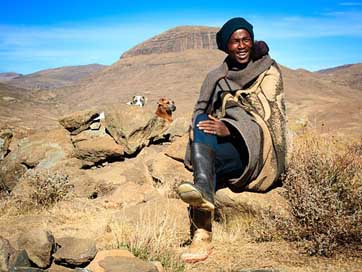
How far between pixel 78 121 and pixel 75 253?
5917mm

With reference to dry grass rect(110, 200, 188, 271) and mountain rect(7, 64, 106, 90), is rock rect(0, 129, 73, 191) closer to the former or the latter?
dry grass rect(110, 200, 188, 271)

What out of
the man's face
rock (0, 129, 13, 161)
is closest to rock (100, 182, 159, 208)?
the man's face

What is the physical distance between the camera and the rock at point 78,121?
8.94 metres

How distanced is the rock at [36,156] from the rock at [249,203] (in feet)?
15.0

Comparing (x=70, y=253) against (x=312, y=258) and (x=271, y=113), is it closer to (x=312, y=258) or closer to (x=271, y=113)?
(x=312, y=258)

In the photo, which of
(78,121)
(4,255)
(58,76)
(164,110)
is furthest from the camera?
(58,76)

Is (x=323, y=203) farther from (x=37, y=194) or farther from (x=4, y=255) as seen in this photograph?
(x=37, y=194)

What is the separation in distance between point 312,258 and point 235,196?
1082mm

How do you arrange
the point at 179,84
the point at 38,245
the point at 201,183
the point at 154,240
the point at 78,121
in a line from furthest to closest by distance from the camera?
the point at 179,84 → the point at 78,121 → the point at 154,240 → the point at 201,183 → the point at 38,245

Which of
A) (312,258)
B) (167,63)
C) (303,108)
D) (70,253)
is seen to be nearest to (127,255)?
(70,253)

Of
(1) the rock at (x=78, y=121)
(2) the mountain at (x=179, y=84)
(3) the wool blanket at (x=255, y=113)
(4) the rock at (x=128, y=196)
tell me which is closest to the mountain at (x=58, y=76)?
(2) the mountain at (x=179, y=84)

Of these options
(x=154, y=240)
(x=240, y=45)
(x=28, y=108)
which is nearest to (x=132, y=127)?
(x=240, y=45)

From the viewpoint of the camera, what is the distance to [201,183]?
144 inches

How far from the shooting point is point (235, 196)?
14.3 feet
